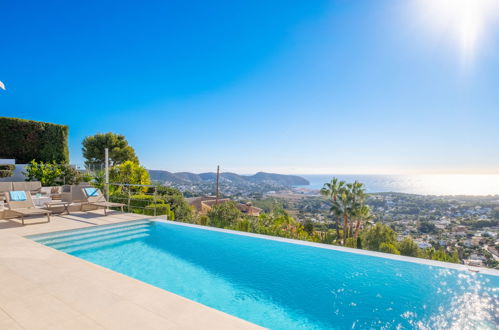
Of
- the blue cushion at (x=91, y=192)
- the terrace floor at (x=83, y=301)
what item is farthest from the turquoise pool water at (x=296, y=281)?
the blue cushion at (x=91, y=192)

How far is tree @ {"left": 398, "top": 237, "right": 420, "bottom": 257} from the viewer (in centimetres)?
1398

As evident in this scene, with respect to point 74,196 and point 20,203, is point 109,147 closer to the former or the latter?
point 74,196

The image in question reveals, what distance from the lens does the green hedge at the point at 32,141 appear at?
1470 cm

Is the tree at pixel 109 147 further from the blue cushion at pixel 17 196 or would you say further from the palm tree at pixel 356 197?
the palm tree at pixel 356 197

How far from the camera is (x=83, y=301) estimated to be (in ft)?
8.46

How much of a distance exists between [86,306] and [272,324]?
7.51 feet

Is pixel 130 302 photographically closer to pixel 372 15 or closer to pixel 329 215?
pixel 372 15

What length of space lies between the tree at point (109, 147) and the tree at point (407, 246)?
22.8 meters

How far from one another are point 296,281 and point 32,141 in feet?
59.0

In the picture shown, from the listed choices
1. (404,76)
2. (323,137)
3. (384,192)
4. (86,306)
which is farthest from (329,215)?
(86,306)

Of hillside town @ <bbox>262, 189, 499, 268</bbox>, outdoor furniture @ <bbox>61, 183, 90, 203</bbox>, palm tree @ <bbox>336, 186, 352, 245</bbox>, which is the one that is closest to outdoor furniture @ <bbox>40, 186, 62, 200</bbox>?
outdoor furniture @ <bbox>61, 183, 90, 203</bbox>

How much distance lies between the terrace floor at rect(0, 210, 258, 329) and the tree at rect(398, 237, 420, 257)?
14898 mm

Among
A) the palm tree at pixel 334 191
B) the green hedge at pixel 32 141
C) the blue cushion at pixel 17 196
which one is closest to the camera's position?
the blue cushion at pixel 17 196

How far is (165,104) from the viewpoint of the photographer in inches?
600
